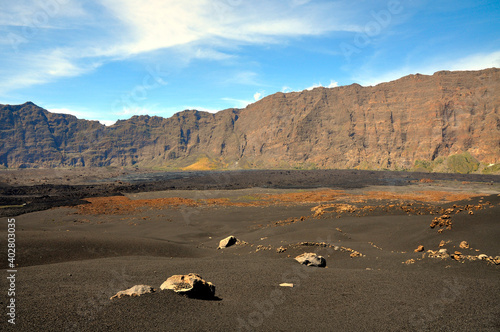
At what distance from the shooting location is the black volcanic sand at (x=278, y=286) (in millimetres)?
6145

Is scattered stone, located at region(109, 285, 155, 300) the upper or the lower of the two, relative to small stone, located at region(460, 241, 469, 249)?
upper

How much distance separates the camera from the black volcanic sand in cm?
614

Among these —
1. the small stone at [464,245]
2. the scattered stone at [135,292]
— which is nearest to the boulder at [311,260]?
the small stone at [464,245]

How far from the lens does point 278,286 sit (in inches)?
341

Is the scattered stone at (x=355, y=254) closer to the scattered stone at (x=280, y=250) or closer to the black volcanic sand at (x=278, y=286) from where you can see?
the black volcanic sand at (x=278, y=286)

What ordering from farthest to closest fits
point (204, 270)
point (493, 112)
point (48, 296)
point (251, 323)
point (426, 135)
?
point (426, 135), point (493, 112), point (204, 270), point (48, 296), point (251, 323)

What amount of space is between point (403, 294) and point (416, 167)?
160983mm

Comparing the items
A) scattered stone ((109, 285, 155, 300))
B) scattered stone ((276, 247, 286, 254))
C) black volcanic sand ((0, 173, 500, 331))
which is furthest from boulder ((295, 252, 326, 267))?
scattered stone ((109, 285, 155, 300))

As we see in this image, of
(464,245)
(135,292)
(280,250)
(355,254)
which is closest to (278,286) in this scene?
(135,292)

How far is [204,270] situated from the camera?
10.7 m

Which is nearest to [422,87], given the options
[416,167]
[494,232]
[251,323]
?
[416,167]

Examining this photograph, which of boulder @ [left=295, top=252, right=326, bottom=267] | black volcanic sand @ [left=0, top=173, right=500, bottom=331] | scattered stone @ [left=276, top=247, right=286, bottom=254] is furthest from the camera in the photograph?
scattered stone @ [left=276, top=247, right=286, bottom=254]

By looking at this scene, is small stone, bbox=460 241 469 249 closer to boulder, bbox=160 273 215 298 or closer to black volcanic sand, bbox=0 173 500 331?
black volcanic sand, bbox=0 173 500 331

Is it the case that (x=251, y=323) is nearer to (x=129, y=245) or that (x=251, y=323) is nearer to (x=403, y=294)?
(x=403, y=294)
